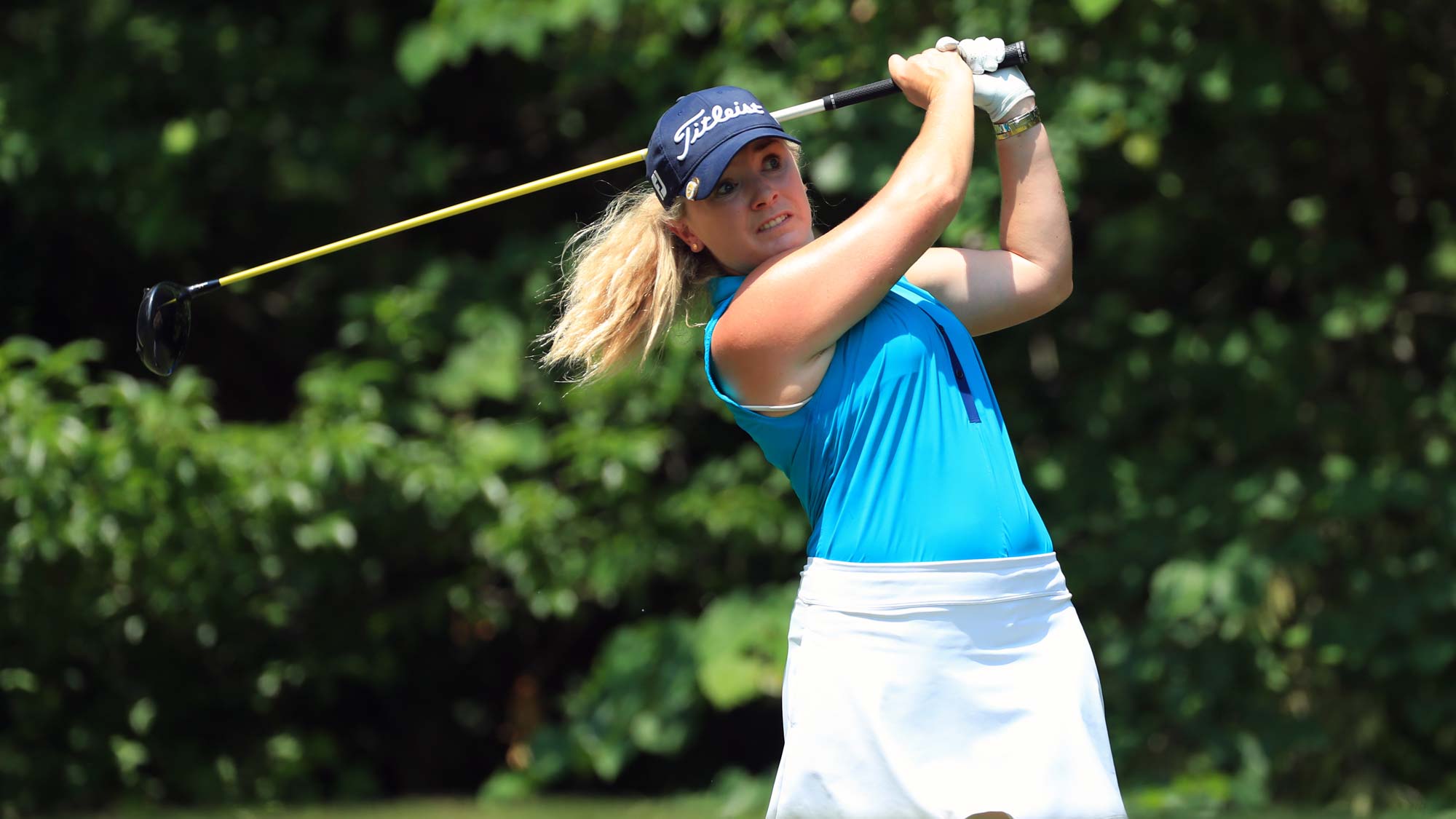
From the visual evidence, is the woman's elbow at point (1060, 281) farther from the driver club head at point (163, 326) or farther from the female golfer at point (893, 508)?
the driver club head at point (163, 326)

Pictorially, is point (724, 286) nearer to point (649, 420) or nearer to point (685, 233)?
point (685, 233)

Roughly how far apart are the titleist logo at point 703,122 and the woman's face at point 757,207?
2.2 inches

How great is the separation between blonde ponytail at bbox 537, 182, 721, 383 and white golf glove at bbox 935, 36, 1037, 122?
52 cm

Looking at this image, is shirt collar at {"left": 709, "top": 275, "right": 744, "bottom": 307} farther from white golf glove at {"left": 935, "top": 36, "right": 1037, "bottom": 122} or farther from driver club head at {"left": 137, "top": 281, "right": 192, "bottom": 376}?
driver club head at {"left": 137, "top": 281, "right": 192, "bottom": 376}

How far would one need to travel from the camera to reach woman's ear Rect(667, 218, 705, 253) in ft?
7.89

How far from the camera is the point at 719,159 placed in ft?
7.35

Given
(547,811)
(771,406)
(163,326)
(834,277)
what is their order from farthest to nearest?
(547,811) → (163,326) → (771,406) → (834,277)

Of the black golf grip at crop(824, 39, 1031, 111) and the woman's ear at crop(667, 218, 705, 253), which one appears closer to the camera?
the woman's ear at crop(667, 218, 705, 253)

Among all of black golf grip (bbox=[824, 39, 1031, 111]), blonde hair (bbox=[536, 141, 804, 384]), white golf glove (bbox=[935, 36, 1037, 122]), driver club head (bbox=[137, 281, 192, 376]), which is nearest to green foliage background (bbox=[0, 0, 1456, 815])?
driver club head (bbox=[137, 281, 192, 376])

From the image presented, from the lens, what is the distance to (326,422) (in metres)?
5.35

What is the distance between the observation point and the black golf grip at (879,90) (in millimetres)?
2529

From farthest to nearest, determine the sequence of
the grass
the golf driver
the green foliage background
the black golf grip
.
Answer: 1. the grass
2. the green foliage background
3. the golf driver
4. the black golf grip

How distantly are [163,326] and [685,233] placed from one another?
1252 millimetres

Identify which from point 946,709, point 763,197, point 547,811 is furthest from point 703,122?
point 547,811
